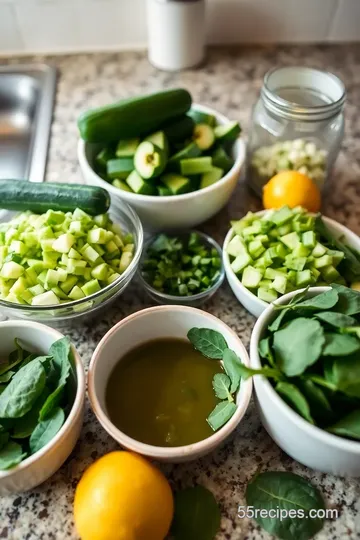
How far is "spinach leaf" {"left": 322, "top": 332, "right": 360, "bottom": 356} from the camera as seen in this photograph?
61 cm

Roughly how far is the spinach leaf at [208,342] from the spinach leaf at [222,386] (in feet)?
0.10

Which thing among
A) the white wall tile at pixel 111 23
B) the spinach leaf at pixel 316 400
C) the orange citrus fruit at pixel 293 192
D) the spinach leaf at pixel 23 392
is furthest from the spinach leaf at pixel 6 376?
the white wall tile at pixel 111 23


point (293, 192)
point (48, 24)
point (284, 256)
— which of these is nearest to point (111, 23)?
point (48, 24)

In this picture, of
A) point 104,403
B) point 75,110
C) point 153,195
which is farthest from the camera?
point 75,110

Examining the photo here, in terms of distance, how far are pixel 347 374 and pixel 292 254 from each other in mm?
274

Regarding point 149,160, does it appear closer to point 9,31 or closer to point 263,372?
point 263,372

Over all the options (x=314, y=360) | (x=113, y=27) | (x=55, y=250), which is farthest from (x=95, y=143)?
(x=314, y=360)

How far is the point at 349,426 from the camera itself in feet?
2.02

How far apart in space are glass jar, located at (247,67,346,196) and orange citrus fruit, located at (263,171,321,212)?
0.18 ft

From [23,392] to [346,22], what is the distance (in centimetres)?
127

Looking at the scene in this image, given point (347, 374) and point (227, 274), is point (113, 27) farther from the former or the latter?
point (347, 374)

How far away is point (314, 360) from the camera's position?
0.61 meters

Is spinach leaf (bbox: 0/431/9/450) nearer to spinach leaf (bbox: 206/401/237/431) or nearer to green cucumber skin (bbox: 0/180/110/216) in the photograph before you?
spinach leaf (bbox: 206/401/237/431)

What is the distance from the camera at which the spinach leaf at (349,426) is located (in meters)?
0.61
